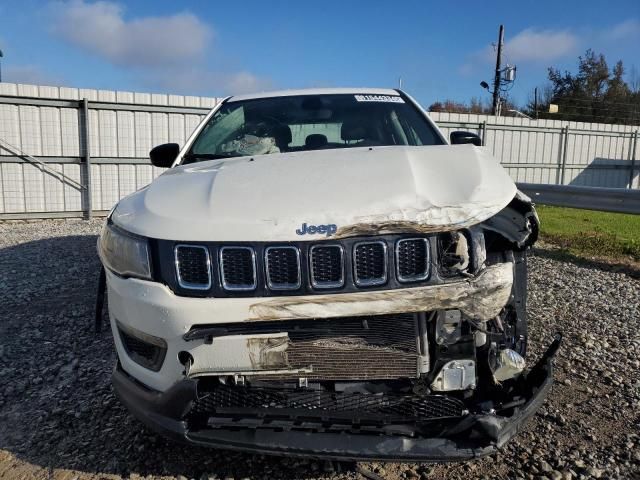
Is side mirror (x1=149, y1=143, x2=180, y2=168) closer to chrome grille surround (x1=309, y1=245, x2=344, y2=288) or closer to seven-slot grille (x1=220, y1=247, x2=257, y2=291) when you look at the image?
seven-slot grille (x1=220, y1=247, x2=257, y2=291)

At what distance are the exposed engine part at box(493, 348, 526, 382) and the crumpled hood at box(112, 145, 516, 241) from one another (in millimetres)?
551

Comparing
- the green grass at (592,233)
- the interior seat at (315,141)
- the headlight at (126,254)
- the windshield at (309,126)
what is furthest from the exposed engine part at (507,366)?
the green grass at (592,233)

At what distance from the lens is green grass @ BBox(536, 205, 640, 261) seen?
279 inches

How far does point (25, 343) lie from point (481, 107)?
138 ft

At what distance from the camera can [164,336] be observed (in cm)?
193

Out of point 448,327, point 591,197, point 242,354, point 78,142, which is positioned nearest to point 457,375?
point 448,327

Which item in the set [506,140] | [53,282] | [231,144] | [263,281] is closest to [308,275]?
[263,281]

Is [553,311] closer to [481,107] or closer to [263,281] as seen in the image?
[263,281]

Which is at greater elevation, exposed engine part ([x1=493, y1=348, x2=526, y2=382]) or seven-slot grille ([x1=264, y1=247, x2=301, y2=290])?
seven-slot grille ([x1=264, y1=247, x2=301, y2=290])

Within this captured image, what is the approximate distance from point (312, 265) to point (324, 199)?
0.88 ft

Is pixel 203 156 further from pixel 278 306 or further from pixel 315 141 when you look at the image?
pixel 278 306

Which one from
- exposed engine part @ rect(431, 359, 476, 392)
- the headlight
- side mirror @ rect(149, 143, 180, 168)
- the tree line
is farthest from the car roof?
the tree line

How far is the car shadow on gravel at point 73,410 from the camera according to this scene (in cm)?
232

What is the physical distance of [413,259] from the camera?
1.90 m
